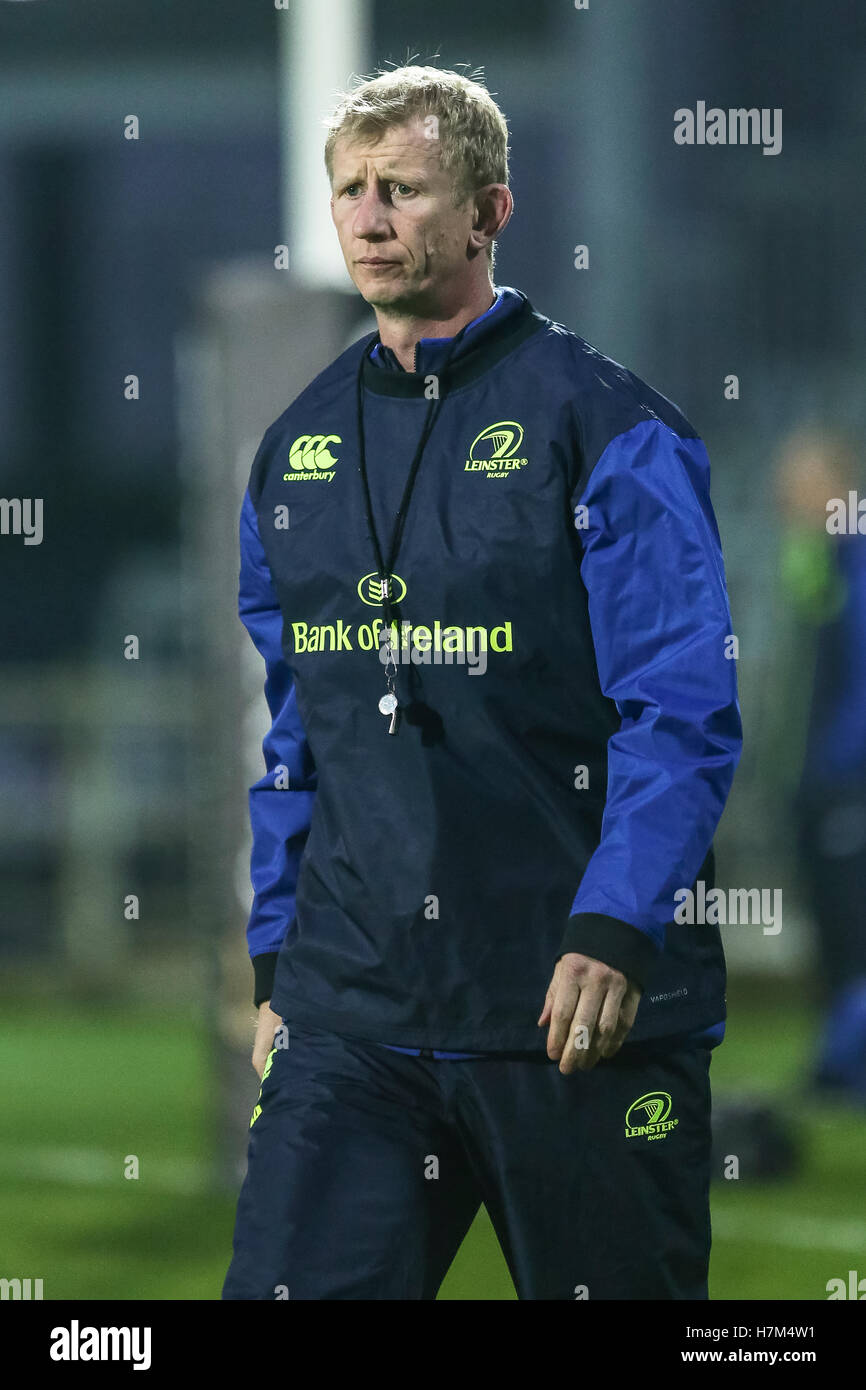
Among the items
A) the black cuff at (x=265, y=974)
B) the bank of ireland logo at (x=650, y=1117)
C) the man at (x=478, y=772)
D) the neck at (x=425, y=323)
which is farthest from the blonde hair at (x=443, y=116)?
the bank of ireland logo at (x=650, y=1117)

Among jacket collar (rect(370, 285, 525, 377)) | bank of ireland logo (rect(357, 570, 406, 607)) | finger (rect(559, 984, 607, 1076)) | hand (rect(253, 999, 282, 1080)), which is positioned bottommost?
finger (rect(559, 984, 607, 1076))

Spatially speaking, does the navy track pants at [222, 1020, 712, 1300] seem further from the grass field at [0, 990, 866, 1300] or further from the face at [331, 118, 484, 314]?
the grass field at [0, 990, 866, 1300]

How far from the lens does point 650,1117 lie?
296cm

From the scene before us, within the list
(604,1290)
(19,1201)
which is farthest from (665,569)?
(19,1201)

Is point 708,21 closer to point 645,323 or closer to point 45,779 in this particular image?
point 645,323

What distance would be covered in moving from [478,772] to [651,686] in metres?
0.28

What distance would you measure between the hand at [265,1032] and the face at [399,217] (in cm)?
102

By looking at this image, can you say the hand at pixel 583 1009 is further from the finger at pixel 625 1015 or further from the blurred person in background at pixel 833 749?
the blurred person in background at pixel 833 749

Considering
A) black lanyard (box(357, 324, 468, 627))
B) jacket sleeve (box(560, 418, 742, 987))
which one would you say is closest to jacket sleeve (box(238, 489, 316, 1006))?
black lanyard (box(357, 324, 468, 627))

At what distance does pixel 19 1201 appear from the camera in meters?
6.84

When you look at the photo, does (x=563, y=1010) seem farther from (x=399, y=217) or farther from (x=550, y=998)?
(x=399, y=217)

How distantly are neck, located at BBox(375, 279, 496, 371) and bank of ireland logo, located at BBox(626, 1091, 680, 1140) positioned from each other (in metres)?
1.04

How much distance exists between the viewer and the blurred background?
6.70m

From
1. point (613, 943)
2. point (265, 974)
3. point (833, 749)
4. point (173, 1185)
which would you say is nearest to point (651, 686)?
point (613, 943)
